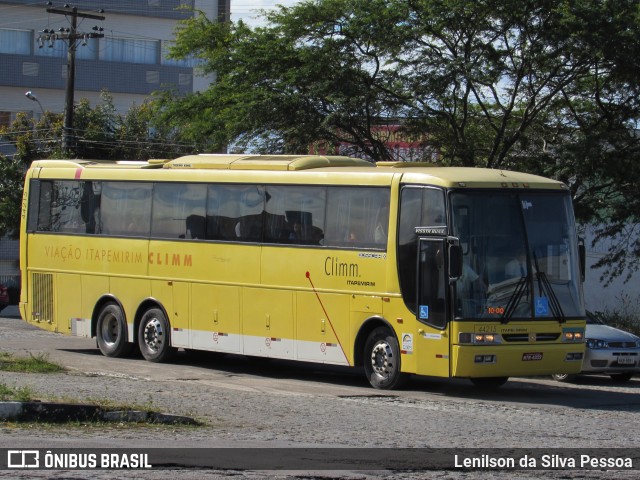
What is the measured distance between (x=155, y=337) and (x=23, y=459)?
11832 mm

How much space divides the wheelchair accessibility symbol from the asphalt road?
4.27 ft

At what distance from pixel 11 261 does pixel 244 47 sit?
2860cm

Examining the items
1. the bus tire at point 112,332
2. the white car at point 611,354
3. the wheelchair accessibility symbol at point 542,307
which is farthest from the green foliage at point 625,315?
the bus tire at point 112,332

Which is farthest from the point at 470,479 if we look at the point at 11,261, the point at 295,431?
the point at 11,261

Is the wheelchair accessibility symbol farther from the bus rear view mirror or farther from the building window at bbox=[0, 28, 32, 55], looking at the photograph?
the building window at bbox=[0, 28, 32, 55]

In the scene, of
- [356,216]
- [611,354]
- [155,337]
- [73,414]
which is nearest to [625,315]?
[611,354]

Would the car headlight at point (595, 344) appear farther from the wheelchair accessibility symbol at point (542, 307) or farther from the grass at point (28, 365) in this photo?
the grass at point (28, 365)

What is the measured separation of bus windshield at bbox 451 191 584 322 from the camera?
15.9 meters

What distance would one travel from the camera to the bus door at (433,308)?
1580 centimetres

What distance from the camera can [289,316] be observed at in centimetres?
1836

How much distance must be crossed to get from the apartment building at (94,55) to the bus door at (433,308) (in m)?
38.5

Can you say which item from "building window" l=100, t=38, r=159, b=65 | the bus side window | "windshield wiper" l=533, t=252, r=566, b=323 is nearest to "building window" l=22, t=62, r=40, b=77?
"building window" l=100, t=38, r=159, b=65

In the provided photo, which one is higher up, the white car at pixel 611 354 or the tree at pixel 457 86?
the tree at pixel 457 86

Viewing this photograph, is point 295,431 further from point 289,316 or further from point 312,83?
point 312,83
